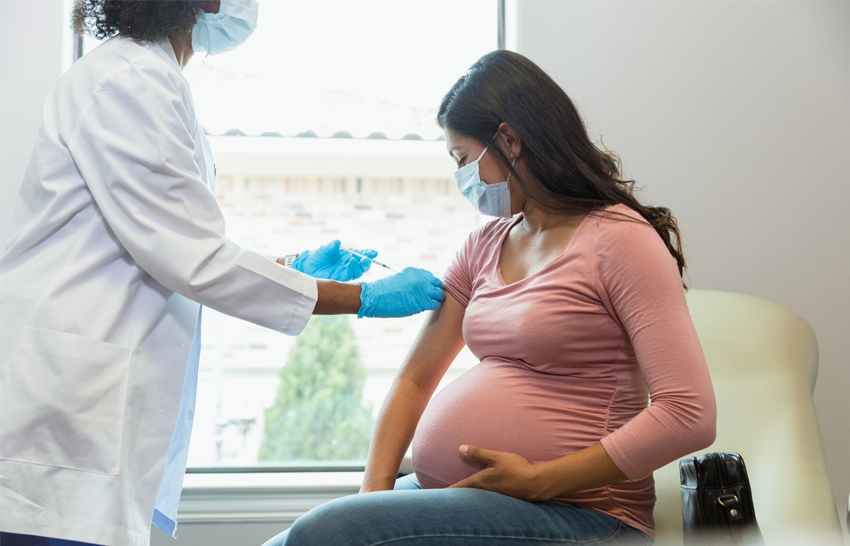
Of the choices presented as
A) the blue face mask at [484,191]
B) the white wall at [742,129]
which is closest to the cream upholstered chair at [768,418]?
the white wall at [742,129]

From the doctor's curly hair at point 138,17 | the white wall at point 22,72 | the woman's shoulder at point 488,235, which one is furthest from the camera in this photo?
the white wall at point 22,72

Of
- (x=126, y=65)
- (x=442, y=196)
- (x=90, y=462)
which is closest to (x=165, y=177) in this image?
(x=126, y=65)

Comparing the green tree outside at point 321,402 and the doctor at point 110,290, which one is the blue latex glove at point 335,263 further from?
the green tree outside at point 321,402

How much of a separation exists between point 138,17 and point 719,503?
4.40 ft

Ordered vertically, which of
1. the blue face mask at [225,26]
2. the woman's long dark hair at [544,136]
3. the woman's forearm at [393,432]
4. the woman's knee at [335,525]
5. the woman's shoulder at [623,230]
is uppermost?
the blue face mask at [225,26]

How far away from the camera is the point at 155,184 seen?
103 cm

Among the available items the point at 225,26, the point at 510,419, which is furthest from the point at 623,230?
the point at 225,26

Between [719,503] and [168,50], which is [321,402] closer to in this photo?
[168,50]

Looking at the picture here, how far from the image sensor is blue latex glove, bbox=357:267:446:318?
123 centimetres

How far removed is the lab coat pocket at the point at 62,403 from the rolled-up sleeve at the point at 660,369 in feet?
2.72

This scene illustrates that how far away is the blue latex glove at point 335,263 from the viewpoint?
1385mm

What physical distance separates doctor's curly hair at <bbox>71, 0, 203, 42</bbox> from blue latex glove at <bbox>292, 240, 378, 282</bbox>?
540 mm

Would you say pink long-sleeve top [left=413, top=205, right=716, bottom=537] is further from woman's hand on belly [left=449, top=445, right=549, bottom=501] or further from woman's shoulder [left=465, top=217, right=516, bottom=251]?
woman's shoulder [left=465, top=217, right=516, bottom=251]

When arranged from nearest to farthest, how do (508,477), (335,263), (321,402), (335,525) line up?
(335,525) → (508,477) → (335,263) → (321,402)
